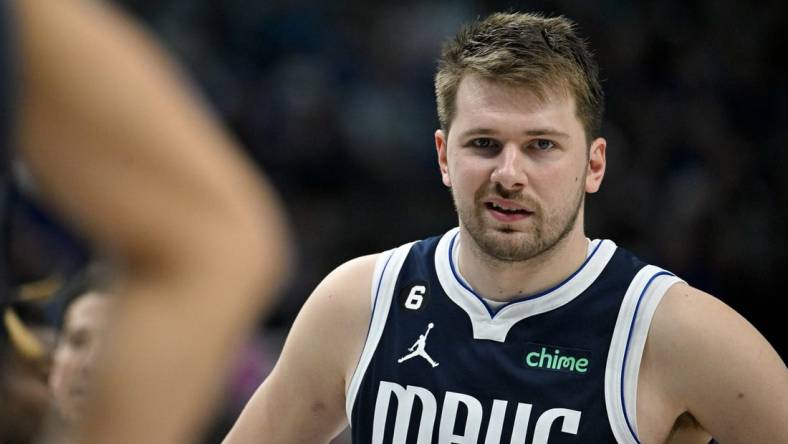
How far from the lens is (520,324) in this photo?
12.2 feet

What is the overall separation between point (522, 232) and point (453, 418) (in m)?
Result: 0.57

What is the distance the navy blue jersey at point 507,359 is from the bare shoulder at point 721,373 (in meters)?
0.11

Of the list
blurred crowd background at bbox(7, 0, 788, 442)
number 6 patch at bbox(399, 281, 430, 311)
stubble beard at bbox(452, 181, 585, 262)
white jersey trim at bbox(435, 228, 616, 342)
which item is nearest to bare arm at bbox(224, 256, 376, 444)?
number 6 patch at bbox(399, 281, 430, 311)

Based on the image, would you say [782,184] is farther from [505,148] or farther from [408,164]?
[505,148]

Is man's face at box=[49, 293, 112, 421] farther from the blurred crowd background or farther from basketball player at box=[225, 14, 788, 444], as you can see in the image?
the blurred crowd background

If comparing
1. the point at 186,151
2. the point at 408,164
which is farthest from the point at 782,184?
the point at 186,151

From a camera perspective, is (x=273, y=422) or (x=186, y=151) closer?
(x=186, y=151)

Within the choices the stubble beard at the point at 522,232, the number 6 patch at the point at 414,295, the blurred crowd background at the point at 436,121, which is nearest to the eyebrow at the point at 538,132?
the stubble beard at the point at 522,232

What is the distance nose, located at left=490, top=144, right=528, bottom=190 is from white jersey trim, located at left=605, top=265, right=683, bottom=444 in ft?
1.48

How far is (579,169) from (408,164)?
5882 mm

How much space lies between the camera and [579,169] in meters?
3.72

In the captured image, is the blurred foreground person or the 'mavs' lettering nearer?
the 'mavs' lettering

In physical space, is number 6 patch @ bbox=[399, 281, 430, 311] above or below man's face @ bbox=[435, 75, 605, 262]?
below

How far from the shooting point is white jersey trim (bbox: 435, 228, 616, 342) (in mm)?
3717
